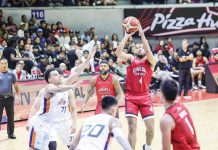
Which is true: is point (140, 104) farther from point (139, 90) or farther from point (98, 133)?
point (98, 133)

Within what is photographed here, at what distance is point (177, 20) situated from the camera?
79.6 ft

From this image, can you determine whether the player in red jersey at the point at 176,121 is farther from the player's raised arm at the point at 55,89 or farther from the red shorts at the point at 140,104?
the red shorts at the point at 140,104

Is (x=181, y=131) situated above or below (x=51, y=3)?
below

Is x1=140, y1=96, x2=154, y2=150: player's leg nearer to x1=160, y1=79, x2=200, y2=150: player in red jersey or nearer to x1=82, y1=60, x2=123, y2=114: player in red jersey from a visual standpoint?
x1=82, y1=60, x2=123, y2=114: player in red jersey

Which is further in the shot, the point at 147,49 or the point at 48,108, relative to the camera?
the point at 147,49

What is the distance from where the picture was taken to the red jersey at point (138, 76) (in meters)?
9.21

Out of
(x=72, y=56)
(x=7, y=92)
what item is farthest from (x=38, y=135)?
(x=72, y=56)

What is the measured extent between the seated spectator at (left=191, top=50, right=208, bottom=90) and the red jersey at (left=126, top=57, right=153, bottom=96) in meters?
11.4

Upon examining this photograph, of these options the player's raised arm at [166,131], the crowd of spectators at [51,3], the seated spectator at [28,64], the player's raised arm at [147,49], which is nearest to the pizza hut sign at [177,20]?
the crowd of spectators at [51,3]

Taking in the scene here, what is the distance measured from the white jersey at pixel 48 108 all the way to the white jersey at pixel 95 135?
101 inches

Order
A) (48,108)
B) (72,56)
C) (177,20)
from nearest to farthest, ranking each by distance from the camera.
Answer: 1. (48,108)
2. (72,56)
3. (177,20)

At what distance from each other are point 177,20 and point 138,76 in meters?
15.5

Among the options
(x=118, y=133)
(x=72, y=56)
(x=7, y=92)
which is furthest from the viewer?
(x=72, y=56)

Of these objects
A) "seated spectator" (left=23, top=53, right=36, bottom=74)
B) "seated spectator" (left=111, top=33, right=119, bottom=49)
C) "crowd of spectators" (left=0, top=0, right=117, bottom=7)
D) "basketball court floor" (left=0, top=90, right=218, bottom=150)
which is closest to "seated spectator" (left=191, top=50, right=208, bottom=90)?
"basketball court floor" (left=0, top=90, right=218, bottom=150)
